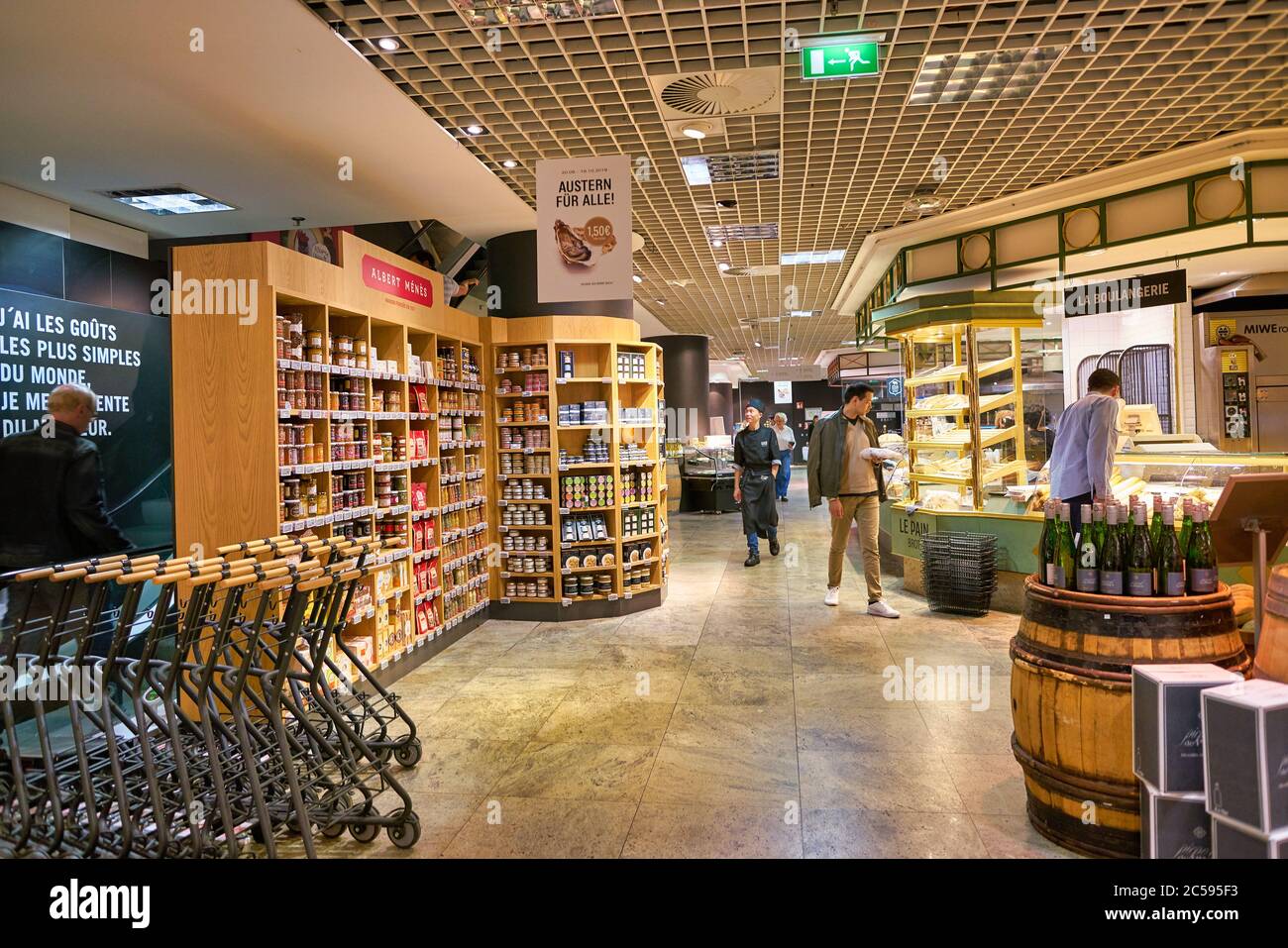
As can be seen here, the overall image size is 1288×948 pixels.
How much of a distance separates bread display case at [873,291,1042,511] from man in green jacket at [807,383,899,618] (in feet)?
2.73

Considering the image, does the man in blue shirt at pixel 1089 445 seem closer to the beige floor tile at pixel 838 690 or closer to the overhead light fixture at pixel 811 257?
the beige floor tile at pixel 838 690

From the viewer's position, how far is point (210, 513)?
4301 mm

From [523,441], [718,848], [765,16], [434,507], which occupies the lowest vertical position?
[718,848]

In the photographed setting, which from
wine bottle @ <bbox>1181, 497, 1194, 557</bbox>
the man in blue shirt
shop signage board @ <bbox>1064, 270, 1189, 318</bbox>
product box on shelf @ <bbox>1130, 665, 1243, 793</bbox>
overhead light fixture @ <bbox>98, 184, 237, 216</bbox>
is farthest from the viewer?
shop signage board @ <bbox>1064, 270, 1189, 318</bbox>

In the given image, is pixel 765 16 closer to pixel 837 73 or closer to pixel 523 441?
pixel 837 73

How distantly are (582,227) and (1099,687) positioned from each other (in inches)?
151

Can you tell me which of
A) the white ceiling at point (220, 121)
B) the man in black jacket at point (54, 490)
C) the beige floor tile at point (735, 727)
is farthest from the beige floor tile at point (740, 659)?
the white ceiling at point (220, 121)

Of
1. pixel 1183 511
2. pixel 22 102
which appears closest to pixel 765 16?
pixel 1183 511

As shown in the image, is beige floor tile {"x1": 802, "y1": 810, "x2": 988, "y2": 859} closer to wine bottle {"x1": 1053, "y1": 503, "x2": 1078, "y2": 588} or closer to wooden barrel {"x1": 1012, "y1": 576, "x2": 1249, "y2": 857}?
wooden barrel {"x1": 1012, "y1": 576, "x2": 1249, "y2": 857}

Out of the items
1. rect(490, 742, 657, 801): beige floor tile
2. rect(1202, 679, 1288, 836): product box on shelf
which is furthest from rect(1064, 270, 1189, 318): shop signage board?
rect(490, 742, 657, 801): beige floor tile

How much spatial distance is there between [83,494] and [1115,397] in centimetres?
664

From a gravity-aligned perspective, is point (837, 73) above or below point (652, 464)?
above

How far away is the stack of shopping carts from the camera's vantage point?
278 cm

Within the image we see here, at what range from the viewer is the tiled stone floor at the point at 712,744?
3143mm
